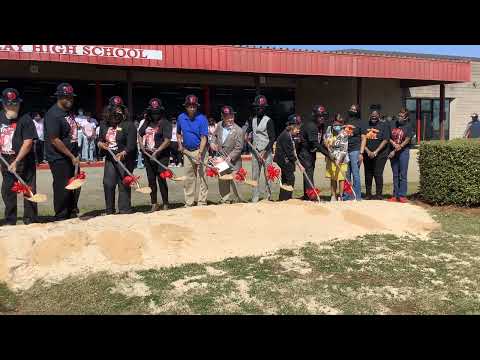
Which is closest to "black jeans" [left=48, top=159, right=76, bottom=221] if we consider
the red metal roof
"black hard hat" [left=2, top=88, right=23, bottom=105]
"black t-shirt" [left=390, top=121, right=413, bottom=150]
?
"black hard hat" [left=2, top=88, right=23, bottom=105]

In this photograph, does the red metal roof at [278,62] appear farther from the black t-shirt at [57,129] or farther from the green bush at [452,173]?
the green bush at [452,173]

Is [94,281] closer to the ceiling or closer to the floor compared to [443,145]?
closer to the floor

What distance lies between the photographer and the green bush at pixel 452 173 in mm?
7926

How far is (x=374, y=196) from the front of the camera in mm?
9438

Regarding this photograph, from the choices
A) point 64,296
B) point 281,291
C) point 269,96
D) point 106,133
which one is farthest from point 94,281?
point 269,96

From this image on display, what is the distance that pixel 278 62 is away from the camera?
61.8 ft

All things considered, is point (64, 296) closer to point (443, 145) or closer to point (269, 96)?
point (443, 145)

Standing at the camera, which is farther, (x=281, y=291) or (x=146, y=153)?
(x=146, y=153)

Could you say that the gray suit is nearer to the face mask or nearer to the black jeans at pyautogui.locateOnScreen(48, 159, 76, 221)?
the black jeans at pyautogui.locateOnScreen(48, 159, 76, 221)

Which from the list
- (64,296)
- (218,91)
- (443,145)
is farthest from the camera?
(218,91)

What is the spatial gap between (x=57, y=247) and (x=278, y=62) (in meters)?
15.1

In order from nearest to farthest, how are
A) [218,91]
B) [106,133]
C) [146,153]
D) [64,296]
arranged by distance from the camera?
[64,296]
[106,133]
[146,153]
[218,91]

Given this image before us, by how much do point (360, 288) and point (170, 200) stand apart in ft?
18.4

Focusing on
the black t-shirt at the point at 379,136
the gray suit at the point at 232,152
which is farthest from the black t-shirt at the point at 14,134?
the black t-shirt at the point at 379,136
